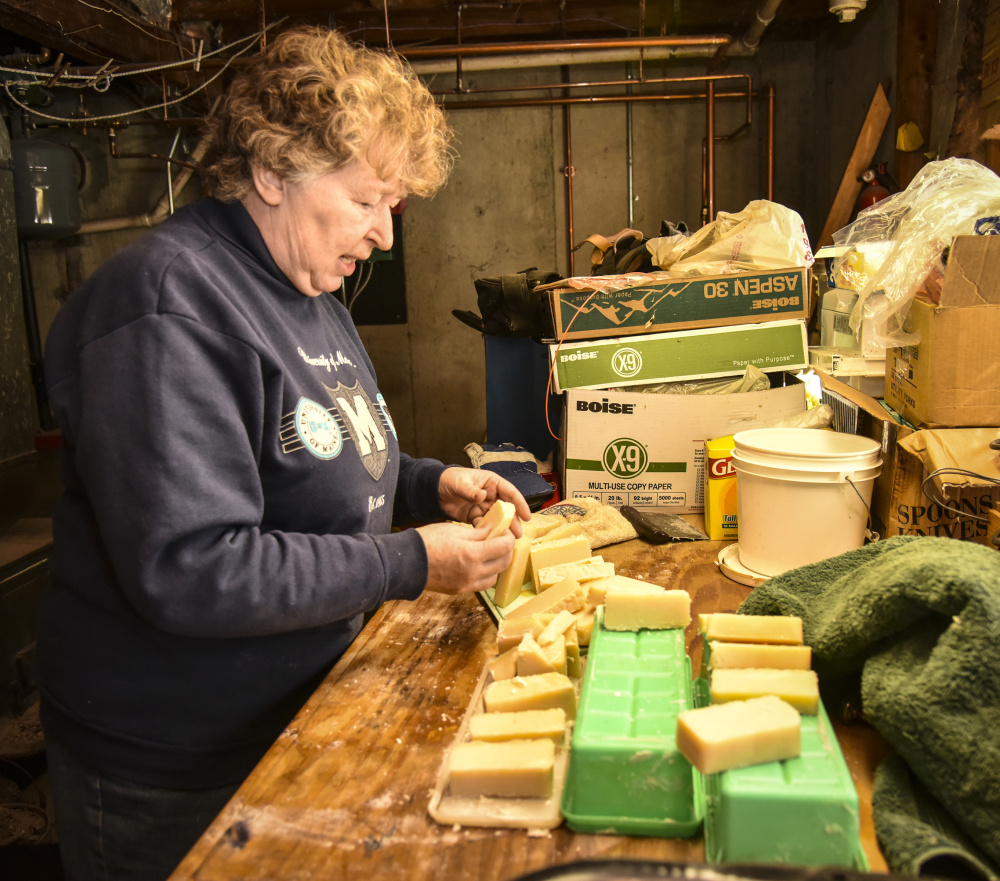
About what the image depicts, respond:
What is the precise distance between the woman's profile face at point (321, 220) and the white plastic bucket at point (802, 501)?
796mm

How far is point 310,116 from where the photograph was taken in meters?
1.04

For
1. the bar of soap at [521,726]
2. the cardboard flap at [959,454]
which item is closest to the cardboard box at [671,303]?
the cardboard flap at [959,454]

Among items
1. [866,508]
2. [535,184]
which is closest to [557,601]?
[866,508]

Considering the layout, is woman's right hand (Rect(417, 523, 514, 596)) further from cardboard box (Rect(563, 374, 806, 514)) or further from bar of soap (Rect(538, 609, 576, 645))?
cardboard box (Rect(563, 374, 806, 514))

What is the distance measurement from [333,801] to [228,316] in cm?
58

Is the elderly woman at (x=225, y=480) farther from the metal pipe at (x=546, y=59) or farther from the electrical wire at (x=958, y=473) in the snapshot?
the metal pipe at (x=546, y=59)

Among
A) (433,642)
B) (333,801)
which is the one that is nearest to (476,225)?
(433,642)

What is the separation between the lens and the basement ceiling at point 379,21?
333 centimetres

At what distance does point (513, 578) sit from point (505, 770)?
540 millimetres

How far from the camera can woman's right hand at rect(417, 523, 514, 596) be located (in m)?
1.07

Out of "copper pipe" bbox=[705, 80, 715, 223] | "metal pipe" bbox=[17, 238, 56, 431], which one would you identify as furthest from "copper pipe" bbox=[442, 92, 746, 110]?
"metal pipe" bbox=[17, 238, 56, 431]

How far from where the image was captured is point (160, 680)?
103 centimetres

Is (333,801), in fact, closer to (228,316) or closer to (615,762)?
(615,762)

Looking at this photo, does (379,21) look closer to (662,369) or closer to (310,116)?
(662,369)
